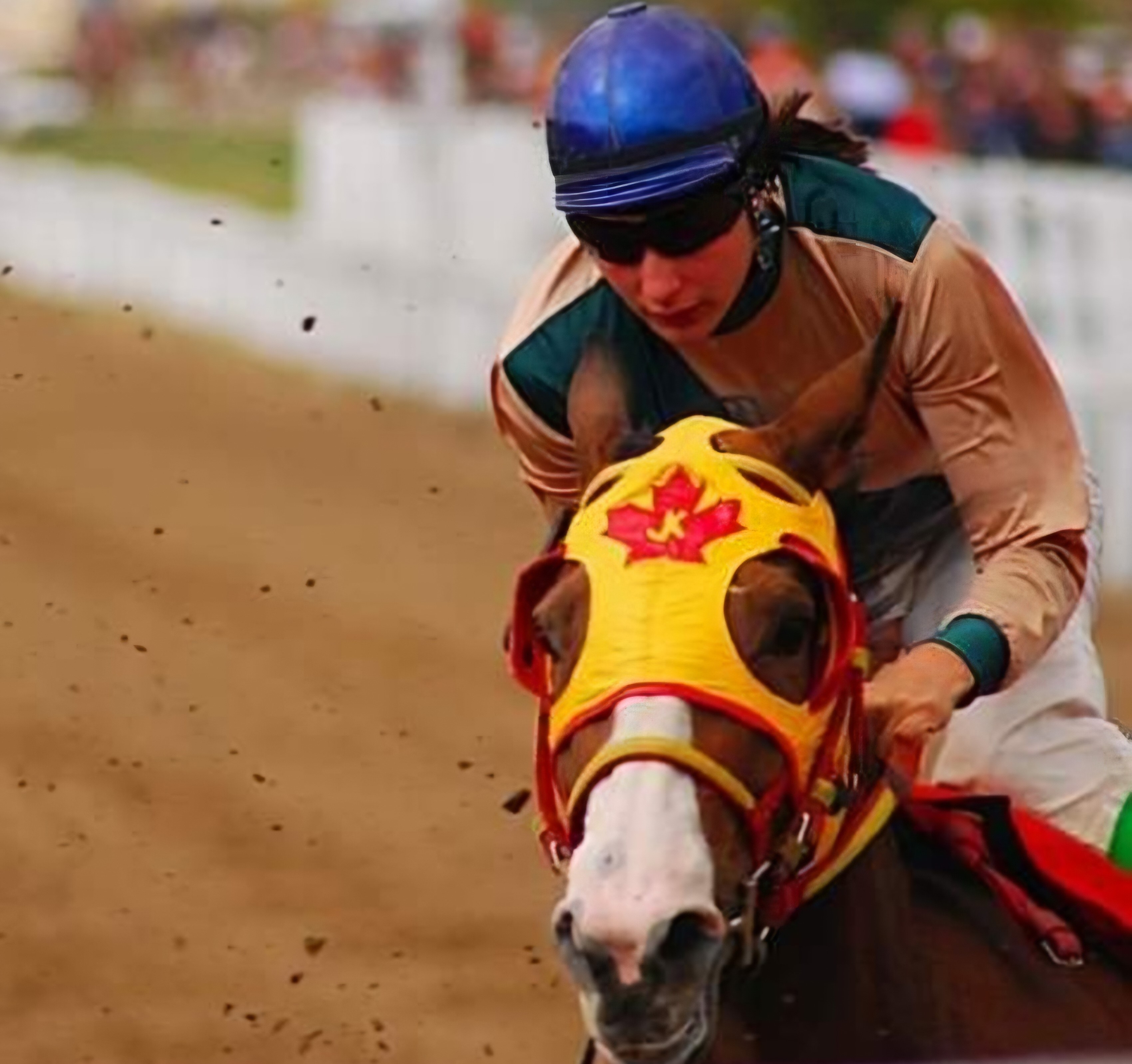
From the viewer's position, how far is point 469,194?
15.4 m

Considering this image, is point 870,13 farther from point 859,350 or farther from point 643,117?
point 643,117

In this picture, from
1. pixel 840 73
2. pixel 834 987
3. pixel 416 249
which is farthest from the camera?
pixel 840 73

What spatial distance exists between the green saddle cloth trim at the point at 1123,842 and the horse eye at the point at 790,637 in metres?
0.77

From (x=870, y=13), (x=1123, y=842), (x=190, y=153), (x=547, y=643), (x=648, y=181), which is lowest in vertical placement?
(x=190, y=153)

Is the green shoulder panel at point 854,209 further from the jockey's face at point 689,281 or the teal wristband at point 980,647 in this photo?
the teal wristband at point 980,647

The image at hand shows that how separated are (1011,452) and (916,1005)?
0.60 meters

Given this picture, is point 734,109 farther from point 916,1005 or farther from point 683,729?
point 916,1005

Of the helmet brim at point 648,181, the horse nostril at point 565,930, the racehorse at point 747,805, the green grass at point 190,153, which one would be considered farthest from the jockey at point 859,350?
the green grass at point 190,153

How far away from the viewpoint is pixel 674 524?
2.99 metres

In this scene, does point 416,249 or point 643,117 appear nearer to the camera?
point 643,117

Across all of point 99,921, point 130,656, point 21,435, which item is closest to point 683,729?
point 99,921

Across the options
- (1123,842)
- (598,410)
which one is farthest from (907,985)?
(598,410)

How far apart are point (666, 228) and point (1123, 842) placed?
912mm

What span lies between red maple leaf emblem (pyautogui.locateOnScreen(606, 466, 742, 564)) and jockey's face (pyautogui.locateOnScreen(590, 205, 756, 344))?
31 cm
